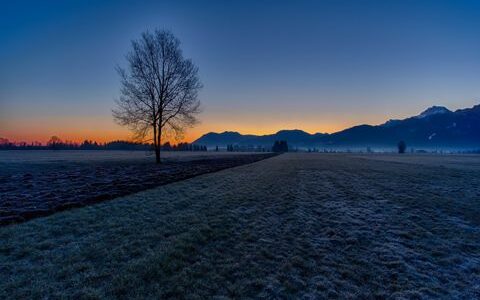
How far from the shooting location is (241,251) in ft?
29.8

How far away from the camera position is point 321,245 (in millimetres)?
9945

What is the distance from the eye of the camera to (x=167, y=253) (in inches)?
337

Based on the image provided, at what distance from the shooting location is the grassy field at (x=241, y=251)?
6863 mm

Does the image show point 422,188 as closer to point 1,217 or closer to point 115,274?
point 115,274

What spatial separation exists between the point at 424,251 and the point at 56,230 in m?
13.1

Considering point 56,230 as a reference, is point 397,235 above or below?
below

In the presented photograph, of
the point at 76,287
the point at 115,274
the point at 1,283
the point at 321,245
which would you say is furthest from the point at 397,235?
the point at 1,283

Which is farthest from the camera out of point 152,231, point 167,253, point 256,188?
point 256,188

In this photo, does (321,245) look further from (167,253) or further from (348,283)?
(167,253)

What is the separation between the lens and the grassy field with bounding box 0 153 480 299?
6.86 meters

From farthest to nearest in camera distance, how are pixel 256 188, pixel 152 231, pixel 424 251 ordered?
pixel 256 188 → pixel 152 231 → pixel 424 251

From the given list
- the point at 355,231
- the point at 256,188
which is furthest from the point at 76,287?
the point at 256,188

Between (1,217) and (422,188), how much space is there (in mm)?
26652

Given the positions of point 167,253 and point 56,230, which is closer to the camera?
point 167,253
